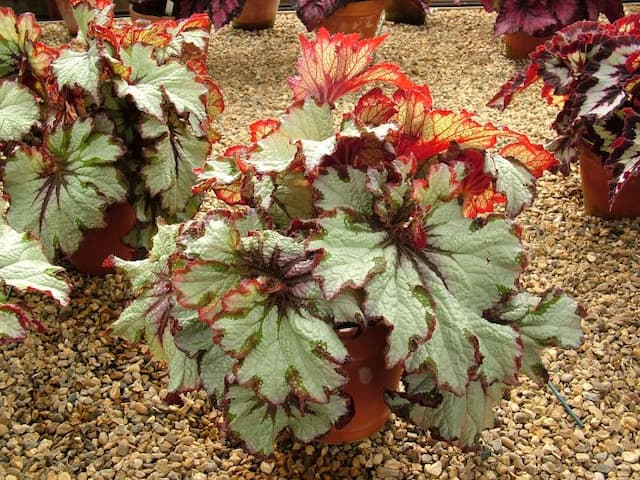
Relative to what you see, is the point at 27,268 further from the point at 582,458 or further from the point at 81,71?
the point at 582,458

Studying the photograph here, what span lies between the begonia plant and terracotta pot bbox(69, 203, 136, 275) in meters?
2.10

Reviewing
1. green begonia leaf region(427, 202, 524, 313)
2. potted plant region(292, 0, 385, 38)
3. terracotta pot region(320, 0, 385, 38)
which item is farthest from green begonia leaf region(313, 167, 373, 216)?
terracotta pot region(320, 0, 385, 38)

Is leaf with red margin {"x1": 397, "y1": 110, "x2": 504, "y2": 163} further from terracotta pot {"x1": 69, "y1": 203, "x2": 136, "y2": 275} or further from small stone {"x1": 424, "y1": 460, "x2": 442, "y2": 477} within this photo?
terracotta pot {"x1": 69, "y1": 203, "x2": 136, "y2": 275}

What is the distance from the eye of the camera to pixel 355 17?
3.54m

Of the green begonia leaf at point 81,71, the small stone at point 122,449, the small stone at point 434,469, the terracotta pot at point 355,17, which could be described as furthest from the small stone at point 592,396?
the terracotta pot at point 355,17

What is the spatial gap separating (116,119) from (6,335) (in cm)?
73

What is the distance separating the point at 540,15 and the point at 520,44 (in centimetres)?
17

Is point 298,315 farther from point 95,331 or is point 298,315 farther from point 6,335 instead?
point 95,331

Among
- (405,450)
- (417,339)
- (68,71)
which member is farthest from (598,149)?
(68,71)

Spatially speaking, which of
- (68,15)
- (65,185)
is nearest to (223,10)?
(68,15)

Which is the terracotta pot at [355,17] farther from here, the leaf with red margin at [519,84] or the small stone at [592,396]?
the small stone at [592,396]

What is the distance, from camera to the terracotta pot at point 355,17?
138 inches

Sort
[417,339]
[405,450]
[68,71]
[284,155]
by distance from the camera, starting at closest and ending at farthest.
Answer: [417,339] < [284,155] < [405,450] < [68,71]

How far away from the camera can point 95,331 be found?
190cm
